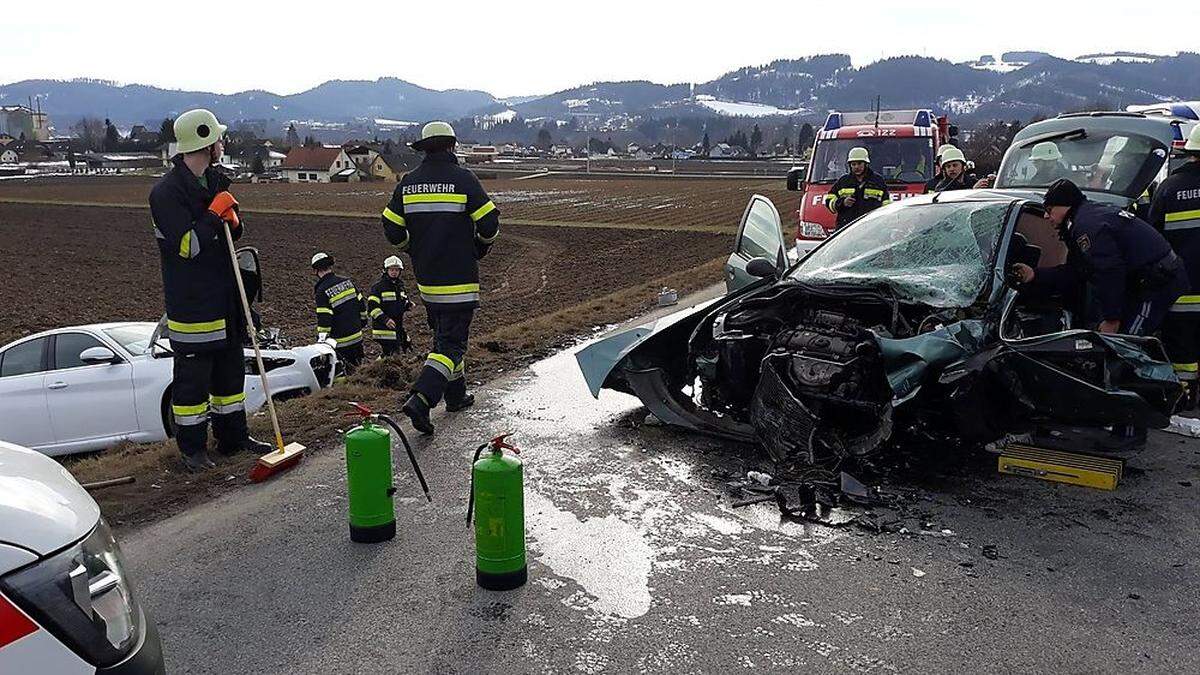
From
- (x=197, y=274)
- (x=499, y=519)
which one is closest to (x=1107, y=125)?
(x=499, y=519)

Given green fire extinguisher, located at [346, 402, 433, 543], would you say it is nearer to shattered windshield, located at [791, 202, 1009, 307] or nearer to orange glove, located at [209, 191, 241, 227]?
orange glove, located at [209, 191, 241, 227]

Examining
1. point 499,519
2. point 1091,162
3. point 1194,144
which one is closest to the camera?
point 499,519

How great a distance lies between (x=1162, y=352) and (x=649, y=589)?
340 centimetres

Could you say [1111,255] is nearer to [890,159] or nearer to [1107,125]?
[1107,125]

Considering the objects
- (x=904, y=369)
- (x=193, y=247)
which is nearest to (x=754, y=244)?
(x=904, y=369)

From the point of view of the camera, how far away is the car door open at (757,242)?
7383 mm

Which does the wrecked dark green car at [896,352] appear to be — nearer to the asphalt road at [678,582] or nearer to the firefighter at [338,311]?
the asphalt road at [678,582]

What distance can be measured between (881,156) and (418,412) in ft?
31.6

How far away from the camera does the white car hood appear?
200 centimetres

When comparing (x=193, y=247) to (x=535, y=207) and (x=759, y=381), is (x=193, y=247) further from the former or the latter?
(x=535, y=207)

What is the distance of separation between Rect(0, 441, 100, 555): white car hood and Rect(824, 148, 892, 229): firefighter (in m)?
9.04

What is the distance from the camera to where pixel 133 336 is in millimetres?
8102

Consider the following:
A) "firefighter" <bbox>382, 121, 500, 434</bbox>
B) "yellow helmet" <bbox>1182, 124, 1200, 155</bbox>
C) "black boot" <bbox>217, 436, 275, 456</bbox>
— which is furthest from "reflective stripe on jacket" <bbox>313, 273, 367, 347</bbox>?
"yellow helmet" <bbox>1182, 124, 1200, 155</bbox>

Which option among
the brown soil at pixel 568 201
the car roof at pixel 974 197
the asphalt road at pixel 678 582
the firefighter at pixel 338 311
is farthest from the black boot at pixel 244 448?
the brown soil at pixel 568 201
